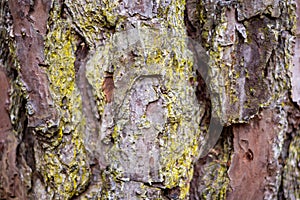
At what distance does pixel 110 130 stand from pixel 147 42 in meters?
0.18

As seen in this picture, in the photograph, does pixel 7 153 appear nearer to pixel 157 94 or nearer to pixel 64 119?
pixel 64 119

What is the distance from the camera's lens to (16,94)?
0.81 m

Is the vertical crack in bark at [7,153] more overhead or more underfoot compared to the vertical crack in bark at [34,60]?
more underfoot

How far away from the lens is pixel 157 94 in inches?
28.7

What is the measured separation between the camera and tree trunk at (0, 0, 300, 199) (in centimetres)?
73

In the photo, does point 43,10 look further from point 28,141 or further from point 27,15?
point 28,141

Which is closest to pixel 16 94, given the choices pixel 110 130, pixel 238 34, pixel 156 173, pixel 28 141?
pixel 28 141

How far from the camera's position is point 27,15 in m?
0.73

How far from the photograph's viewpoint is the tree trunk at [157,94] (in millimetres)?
729

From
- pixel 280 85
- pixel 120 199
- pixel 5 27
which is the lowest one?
pixel 120 199

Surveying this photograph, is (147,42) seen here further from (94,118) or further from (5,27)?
(5,27)

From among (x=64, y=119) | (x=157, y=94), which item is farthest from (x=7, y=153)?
(x=157, y=94)

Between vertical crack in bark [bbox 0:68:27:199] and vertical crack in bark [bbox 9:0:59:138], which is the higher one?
vertical crack in bark [bbox 9:0:59:138]

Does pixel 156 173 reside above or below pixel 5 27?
below
